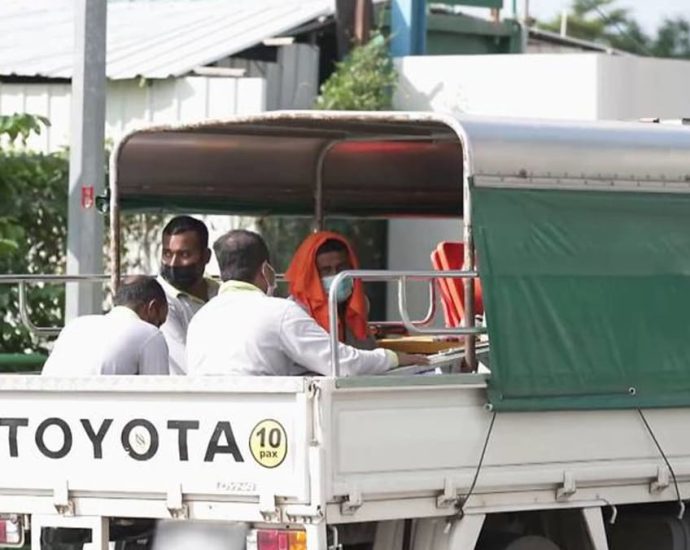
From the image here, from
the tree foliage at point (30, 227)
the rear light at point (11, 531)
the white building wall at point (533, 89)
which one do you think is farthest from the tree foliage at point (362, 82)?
the rear light at point (11, 531)

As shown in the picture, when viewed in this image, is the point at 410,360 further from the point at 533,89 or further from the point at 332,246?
the point at 533,89

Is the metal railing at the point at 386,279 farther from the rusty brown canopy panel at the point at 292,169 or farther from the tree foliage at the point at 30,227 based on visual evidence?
the tree foliage at the point at 30,227

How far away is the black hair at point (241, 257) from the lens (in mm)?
8031

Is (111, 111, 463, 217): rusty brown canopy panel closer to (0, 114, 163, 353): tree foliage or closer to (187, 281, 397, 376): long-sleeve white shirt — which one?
(187, 281, 397, 376): long-sleeve white shirt

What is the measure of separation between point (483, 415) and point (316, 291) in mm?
1339

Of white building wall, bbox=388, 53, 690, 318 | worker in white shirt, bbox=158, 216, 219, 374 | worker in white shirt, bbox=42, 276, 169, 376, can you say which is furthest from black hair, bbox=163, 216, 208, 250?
white building wall, bbox=388, 53, 690, 318

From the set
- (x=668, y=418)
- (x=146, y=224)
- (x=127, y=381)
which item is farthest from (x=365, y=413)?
(x=146, y=224)

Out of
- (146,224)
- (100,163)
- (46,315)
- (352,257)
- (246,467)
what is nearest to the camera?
(246,467)

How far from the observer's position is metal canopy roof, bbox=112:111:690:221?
314 inches

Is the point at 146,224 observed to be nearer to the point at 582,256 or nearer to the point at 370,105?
the point at 370,105

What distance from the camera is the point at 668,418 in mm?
8234

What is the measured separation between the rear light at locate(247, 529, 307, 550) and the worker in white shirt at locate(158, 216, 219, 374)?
7.14 feet

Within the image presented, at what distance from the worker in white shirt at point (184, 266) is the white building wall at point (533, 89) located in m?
7.29

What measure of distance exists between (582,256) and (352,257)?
1.19 metres
